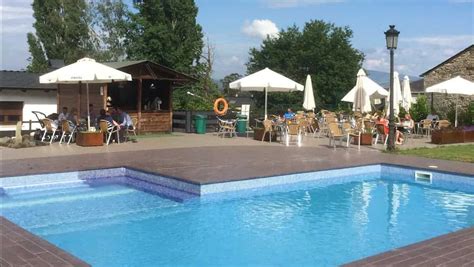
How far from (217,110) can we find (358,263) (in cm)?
1503

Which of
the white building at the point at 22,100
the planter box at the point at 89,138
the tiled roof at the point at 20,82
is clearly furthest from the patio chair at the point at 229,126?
the tiled roof at the point at 20,82

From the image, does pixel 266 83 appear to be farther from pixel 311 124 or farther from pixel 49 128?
pixel 49 128

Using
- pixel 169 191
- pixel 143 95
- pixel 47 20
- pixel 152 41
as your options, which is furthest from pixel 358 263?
pixel 47 20

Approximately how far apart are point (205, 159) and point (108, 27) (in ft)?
118

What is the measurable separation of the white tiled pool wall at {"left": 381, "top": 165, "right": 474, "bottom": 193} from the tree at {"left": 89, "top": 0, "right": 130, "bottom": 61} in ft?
117

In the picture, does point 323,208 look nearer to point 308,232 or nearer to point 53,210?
point 308,232

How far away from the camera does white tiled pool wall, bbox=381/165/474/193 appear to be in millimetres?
9586

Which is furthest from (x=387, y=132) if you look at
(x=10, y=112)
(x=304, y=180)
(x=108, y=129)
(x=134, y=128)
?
(x=10, y=112)

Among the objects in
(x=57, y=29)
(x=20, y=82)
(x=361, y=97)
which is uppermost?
(x=57, y=29)

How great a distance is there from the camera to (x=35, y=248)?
4.65m

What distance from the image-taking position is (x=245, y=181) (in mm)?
8750

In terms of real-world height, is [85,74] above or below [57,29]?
below

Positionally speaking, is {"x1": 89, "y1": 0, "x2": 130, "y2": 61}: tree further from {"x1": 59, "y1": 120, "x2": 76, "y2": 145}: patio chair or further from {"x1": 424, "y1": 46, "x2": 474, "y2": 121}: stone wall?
{"x1": 59, "y1": 120, "x2": 76, "y2": 145}: patio chair

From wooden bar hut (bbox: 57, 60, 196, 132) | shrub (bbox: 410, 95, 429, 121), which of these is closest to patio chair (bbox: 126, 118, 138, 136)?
wooden bar hut (bbox: 57, 60, 196, 132)
